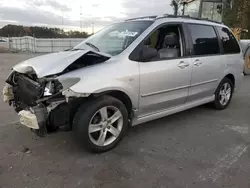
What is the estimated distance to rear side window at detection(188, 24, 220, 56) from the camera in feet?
14.3

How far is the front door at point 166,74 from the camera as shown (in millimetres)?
3574

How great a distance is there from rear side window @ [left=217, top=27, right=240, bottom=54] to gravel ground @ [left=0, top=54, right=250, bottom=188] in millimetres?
1553

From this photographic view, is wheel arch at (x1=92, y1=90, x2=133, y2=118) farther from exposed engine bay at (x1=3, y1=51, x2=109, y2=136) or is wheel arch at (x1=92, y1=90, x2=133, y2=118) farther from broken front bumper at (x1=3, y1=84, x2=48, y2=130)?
broken front bumper at (x1=3, y1=84, x2=48, y2=130)

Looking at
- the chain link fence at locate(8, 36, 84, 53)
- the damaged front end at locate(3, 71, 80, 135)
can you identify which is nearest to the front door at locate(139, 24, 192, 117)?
the damaged front end at locate(3, 71, 80, 135)

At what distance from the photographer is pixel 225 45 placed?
4.98 metres

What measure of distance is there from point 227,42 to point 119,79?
2.94m

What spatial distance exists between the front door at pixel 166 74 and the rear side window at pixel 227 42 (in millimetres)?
1236

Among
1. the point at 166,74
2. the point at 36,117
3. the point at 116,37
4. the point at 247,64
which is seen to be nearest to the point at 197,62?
the point at 166,74

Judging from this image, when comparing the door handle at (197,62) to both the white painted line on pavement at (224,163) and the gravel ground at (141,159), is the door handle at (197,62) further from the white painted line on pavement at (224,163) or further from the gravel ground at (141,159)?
the white painted line on pavement at (224,163)

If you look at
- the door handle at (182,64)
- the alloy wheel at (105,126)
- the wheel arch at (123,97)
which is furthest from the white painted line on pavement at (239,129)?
the alloy wheel at (105,126)

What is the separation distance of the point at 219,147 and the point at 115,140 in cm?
146

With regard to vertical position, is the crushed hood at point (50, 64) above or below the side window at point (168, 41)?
below

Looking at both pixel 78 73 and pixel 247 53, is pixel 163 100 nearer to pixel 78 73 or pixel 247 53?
pixel 78 73

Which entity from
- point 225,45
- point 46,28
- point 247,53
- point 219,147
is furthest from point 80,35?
point 219,147
